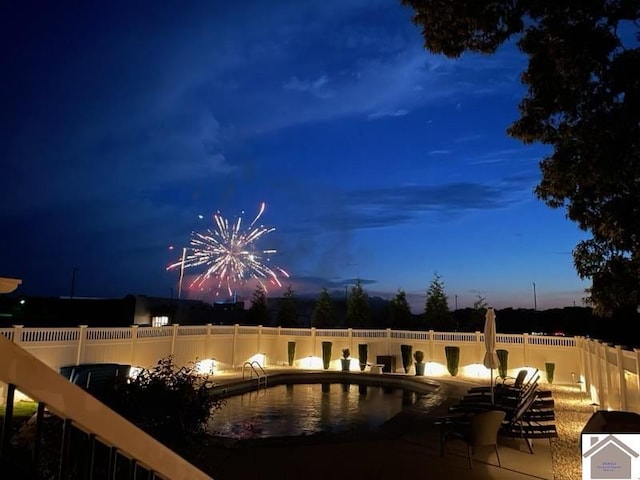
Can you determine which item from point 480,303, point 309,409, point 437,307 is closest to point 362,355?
point 437,307

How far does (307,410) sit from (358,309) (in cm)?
1200

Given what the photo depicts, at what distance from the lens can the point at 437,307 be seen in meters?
22.3

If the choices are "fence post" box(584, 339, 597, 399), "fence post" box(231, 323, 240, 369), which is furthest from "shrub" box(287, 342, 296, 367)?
"fence post" box(584, 339, 597, 399)

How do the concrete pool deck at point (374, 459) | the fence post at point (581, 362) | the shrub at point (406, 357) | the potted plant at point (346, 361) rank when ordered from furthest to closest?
the potted plant at point (346, 361), the shrub at point (406, 357), the fence post at point (581, 362), the concrete pool deck at point (374, 459)

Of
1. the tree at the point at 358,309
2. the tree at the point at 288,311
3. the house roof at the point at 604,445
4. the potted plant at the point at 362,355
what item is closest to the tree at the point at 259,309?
the tree at the point at 288,311

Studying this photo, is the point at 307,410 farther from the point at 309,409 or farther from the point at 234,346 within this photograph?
the point at 234,346

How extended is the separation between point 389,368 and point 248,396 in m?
6.63

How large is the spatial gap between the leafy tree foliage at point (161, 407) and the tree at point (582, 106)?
229 inches

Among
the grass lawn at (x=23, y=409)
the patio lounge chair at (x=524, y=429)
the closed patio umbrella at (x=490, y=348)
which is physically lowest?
the patio lounge chair at (x=524, y=429)

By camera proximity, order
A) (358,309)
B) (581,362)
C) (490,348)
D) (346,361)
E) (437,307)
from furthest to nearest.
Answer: (358,309) < (437,307) < (346,361) < (581,362) < (490,348)

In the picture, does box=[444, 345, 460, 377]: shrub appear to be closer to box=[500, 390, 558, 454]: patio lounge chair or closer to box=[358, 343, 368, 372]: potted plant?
box=[358, 343, 368, 372]: potted plant

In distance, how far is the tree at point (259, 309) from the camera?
1008 inches

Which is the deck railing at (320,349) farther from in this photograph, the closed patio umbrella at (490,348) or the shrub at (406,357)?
the closed patio umbrella at (490,348)

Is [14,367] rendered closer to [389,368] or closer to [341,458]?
[341,458]
